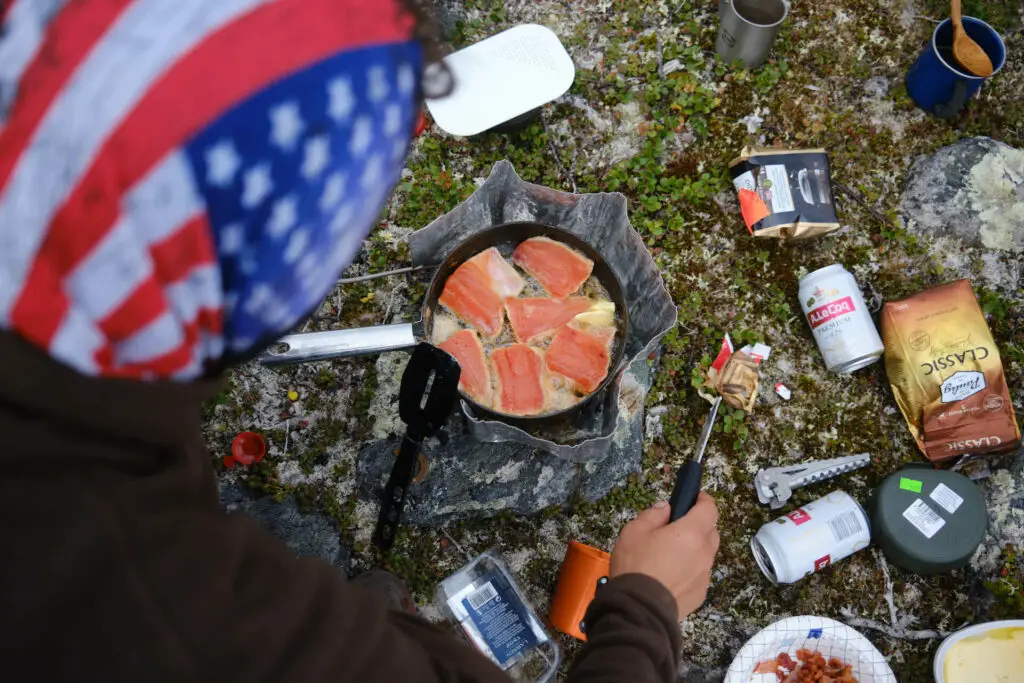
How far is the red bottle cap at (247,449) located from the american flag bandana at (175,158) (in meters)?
2.09

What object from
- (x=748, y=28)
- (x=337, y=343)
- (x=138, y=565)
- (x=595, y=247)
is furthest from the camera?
(x=748, y=28)

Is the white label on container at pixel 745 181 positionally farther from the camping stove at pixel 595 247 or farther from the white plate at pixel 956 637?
the white plate at pixel 956 637

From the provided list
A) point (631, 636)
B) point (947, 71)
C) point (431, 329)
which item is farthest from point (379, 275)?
point (947, 71)

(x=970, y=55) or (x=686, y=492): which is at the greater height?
(x=970, y=55)

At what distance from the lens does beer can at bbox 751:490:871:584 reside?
270cm

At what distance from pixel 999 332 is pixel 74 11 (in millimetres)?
3748

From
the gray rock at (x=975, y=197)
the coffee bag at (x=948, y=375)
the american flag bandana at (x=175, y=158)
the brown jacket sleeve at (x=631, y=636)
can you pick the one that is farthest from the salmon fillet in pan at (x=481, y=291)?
the gray rock at (x=975, y=197)

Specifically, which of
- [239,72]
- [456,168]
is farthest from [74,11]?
[456,168]

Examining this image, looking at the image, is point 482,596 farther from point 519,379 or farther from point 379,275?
point 379,275

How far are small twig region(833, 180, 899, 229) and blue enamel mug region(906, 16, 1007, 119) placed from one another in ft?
2.06

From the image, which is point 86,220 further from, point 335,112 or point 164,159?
point 335,112

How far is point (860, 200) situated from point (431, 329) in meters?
2.31

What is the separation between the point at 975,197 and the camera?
3.21m

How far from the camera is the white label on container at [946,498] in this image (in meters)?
2.67
